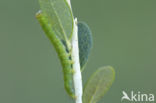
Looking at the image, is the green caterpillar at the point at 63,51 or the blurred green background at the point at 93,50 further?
the blurred green background at the point at 93,50

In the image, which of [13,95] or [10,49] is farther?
[10,49]

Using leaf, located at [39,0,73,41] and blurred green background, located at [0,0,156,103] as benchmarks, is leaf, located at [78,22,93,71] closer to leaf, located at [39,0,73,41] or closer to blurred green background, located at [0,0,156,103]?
leaf, located at [39,0,73,41]

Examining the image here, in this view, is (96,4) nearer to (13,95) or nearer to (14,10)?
(14,10)

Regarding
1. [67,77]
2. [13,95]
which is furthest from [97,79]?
[13,95]

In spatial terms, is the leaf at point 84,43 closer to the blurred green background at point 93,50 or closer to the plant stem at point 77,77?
the plant stem at point 77,77

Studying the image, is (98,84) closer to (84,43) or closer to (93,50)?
(84,43)

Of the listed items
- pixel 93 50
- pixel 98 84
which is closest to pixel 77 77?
pixel 98 84

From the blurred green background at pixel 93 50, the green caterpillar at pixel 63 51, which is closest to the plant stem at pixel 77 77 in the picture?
the green caterpillar at pixel 63 51
